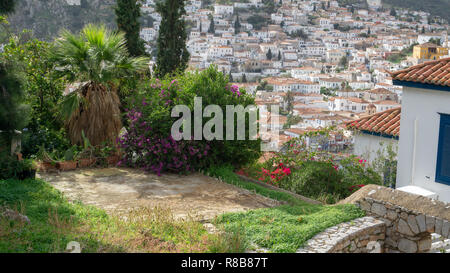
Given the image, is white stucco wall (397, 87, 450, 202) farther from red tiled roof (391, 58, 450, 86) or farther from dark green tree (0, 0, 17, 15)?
dark green tree (0, 0, 17, 15)

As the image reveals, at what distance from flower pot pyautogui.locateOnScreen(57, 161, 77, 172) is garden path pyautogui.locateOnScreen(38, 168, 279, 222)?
175 millimetres

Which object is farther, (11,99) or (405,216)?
(11,99)

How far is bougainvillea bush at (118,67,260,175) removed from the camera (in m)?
8.05

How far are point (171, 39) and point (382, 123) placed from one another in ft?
18.9

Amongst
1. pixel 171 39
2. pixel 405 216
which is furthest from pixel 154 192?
pixel 171 39

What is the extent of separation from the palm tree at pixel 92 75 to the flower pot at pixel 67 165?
0.68 m

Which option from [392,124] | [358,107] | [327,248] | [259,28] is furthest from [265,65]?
[327,248]

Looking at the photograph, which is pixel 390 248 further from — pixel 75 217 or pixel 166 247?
pixel 75 217

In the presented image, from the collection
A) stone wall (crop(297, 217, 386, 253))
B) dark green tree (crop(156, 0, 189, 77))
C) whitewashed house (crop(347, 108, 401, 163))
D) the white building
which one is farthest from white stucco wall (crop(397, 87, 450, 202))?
the white building

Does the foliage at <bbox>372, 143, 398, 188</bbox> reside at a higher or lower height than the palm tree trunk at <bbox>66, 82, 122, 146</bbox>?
lower

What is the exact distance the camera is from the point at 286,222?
538 centimetres

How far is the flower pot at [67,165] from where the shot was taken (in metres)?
8.09

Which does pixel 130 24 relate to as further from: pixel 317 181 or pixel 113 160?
pixel 317 181

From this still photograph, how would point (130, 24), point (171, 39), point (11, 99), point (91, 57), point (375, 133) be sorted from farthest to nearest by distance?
point (171, 39) < point (130, 24) < point (375, 133) < point (91, 57) < point (11, 99)
